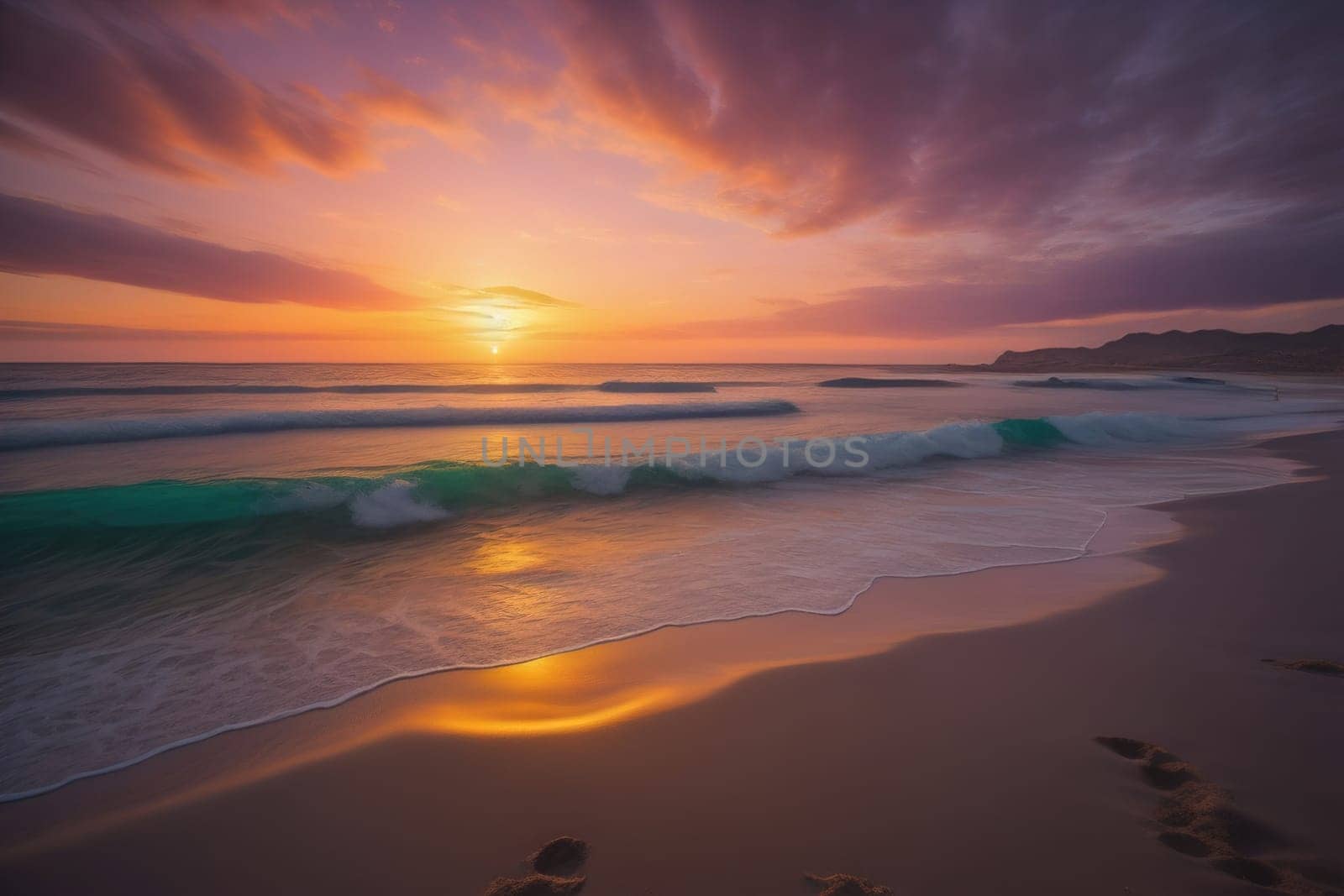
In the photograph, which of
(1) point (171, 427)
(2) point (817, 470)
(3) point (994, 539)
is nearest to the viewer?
(3) point (994, 539)

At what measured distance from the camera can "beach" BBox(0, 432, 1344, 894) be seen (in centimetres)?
201

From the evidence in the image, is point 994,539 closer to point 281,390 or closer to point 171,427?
point 171,427

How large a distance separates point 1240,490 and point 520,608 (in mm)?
11206

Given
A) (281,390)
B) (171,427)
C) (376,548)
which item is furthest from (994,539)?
(281,390)

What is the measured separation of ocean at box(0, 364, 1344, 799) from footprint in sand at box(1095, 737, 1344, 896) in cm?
221

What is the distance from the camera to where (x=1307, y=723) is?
2760 millimetres

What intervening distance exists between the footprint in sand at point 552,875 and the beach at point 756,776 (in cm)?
6

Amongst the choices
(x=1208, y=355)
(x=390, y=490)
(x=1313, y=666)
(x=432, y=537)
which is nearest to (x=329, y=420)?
(x=390, y=490)

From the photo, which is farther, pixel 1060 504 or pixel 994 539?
pixel 1060 504

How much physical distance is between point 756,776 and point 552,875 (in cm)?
96

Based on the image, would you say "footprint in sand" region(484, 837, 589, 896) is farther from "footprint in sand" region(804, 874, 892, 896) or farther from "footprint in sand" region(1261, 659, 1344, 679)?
"footprint in sand" region(1261, 659, 1344, 679)

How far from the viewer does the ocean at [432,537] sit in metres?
3.50

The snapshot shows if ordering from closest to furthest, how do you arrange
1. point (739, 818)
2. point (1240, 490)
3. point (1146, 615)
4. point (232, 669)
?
point (739, 818), point (232, 669), point (1146, 615), point (1240, 490)

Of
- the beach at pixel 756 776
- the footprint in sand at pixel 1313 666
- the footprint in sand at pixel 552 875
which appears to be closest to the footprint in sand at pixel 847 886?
the beach at pixel 756 776
